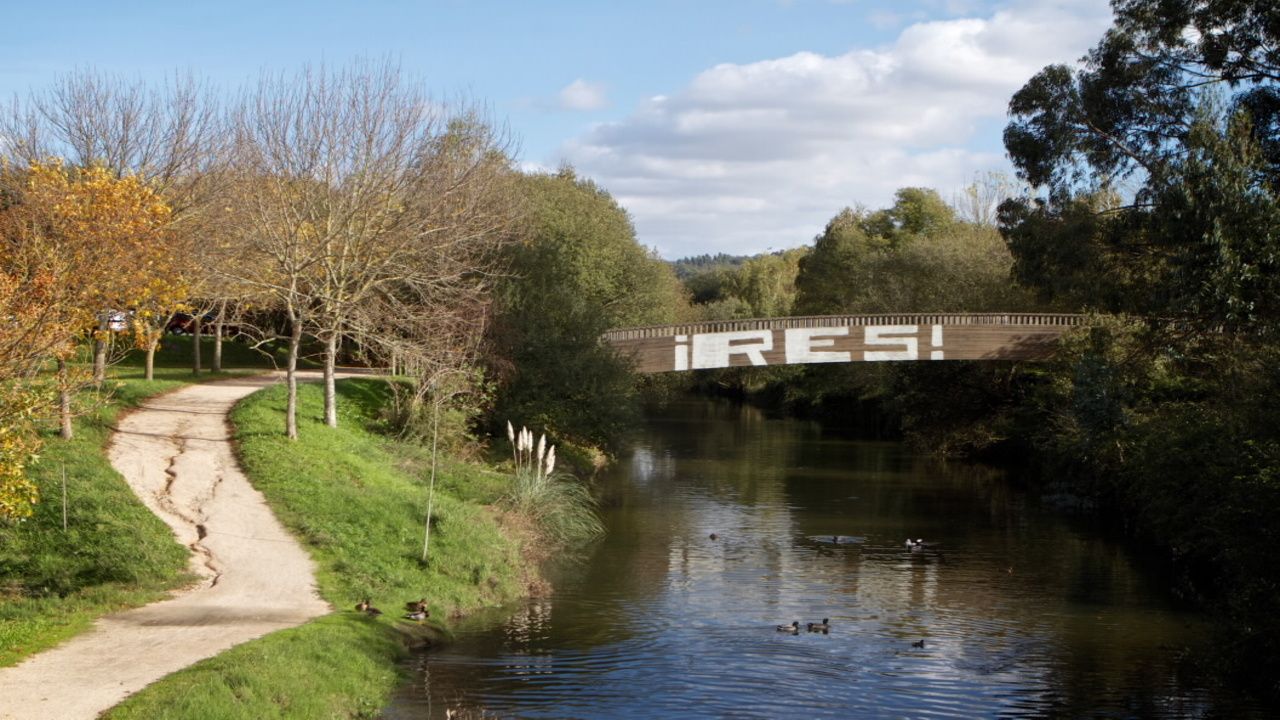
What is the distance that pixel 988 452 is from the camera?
47594mm

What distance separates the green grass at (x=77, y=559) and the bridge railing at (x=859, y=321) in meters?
24.0

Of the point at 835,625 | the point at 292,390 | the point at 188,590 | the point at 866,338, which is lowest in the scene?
the point at 835,625

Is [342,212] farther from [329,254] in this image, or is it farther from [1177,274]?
[1177,274]

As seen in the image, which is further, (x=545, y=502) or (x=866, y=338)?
(x=866, y=338)

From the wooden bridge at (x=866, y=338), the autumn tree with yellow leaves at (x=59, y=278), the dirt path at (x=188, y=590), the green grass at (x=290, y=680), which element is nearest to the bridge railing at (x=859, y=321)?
the wooden bridge at (x=866, y=338)

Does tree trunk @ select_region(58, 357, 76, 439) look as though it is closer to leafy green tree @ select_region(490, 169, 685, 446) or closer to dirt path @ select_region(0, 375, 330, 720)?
dirt path @ select_region(0, 375, 330, 720)

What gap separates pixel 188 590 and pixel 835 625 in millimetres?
10233

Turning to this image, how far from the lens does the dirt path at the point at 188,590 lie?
12.8 metres

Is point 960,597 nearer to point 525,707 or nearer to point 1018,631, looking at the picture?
point 1018,631

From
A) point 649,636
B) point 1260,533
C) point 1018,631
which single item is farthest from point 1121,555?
point 649,636

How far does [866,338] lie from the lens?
44.8 m

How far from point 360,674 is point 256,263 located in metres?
18.5

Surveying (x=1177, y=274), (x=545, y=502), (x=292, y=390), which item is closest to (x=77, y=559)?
(x=292, y=390)

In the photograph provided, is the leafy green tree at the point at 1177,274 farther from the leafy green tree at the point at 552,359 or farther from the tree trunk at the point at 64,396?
the tree trunk at the point at 64,396
